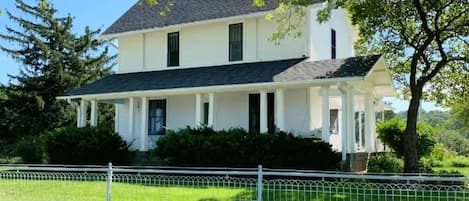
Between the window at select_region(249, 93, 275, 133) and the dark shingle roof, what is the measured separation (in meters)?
1.28

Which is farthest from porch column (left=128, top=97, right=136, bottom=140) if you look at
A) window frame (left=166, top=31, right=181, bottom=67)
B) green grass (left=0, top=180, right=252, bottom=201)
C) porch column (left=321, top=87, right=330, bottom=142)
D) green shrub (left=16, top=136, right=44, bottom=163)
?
porch column (left=321, top=87, right=330, bottom=142)

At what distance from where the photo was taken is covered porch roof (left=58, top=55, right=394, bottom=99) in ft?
50.9

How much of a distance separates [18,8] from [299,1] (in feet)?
80.3

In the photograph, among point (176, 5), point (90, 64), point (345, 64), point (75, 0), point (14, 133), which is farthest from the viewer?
Answer: point (90, 64)

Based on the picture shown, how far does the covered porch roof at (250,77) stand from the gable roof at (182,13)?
6.68 ft

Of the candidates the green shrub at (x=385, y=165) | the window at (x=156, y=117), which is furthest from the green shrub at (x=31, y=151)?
the green shrub at (x=385, y=165)

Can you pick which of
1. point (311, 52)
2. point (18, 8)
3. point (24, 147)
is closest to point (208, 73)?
point (311, 52)

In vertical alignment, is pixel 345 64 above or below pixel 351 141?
Result: above

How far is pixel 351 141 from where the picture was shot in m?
16.5

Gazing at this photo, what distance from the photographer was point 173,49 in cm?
2155

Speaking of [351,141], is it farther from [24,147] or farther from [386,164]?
[24,147]

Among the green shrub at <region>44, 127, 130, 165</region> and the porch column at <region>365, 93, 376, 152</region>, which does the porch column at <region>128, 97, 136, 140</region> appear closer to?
the green shrub at <region>44, 127, 130, 165</region>

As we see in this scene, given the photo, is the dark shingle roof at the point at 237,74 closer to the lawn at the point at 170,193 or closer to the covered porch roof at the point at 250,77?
the covered porch roof at the point at 250,77

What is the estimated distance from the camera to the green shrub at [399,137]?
20.7 m
